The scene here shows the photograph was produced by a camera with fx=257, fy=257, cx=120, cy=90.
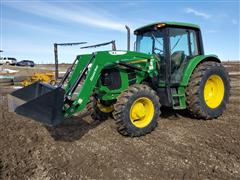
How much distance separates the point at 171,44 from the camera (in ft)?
20.2

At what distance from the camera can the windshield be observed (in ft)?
20.5

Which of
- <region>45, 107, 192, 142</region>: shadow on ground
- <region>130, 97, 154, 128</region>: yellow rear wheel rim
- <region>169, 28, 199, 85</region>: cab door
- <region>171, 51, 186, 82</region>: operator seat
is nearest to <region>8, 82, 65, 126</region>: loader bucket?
<region>45, 107, 192, 142</region>: shadow on ground

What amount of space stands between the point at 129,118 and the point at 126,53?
1484mm

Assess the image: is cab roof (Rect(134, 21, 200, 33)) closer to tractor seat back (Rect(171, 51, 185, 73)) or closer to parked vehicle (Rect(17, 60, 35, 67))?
tractor seat back (Rect(171, 51, 185, 73))

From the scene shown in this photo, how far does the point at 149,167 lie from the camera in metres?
3.86

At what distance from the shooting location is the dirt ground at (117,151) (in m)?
3.69

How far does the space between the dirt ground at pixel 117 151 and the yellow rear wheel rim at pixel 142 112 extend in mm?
316

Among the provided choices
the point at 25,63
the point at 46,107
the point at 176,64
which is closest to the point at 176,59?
the point at 176,64

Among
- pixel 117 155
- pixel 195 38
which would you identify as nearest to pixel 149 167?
pixel 117 155

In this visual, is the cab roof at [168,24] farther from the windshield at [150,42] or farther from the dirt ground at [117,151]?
the dirt ground at [117,151]

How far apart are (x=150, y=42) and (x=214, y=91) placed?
7.05 ft

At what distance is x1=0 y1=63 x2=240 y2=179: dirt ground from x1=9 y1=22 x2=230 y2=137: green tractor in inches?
18.0

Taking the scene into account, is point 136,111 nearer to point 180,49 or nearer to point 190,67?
point 190,67

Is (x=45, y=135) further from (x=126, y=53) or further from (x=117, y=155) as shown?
(x=126, y=53)
